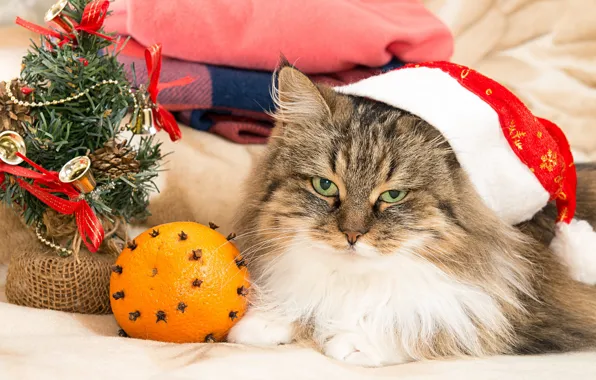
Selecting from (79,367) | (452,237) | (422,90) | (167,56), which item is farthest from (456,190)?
(167,56)

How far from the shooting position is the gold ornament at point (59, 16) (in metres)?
1.25

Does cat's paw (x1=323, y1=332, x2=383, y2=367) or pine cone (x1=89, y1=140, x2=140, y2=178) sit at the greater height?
pine cone (x1=89, y1=140, x2=140, y2=178)

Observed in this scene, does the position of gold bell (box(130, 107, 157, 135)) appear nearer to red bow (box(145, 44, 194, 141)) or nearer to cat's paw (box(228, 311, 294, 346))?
red bow (box(145, 44, 194, 141))

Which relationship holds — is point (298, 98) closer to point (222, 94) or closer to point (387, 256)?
point (387, 256)

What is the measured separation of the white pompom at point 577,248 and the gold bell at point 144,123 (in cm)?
93

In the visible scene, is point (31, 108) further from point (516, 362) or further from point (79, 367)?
point (516, 362)

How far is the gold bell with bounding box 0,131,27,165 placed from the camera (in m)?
1.20

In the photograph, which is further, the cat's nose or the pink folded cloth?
the pink folded cloth

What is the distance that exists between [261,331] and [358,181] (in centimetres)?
37

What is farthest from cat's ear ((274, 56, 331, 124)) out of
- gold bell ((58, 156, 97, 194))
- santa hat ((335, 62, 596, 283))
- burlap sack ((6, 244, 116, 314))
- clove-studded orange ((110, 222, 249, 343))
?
burlap sack ((6, 244, 116, 314))

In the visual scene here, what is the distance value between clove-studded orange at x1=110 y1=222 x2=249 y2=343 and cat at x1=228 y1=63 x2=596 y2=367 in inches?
3.1

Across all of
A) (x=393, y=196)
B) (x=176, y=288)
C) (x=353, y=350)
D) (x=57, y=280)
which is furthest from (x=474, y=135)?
(x=57, y=280)

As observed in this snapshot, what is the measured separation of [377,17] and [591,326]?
43.0 inches

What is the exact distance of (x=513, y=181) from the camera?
4.12ft
